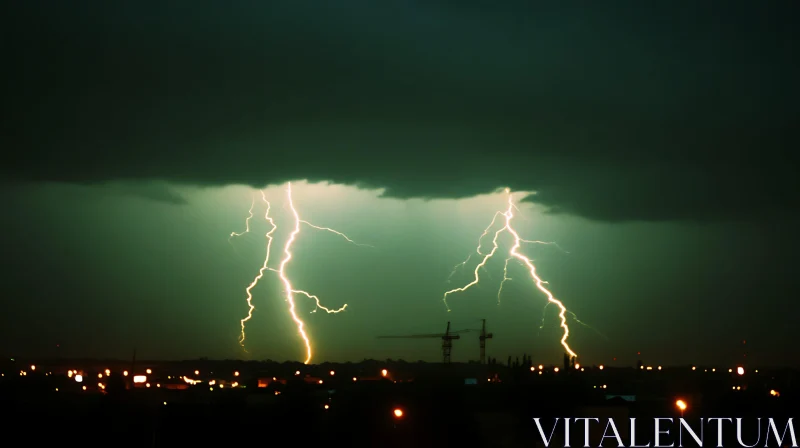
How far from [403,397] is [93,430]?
1519 cm

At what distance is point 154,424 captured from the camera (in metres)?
37.7

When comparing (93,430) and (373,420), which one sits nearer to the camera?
(93,430)

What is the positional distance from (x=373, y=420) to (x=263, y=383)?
2137 inches

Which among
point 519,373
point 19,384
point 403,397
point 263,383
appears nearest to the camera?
point 403,397

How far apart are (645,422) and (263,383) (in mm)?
60306

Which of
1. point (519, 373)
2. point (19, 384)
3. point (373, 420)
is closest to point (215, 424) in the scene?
point (373, 420)

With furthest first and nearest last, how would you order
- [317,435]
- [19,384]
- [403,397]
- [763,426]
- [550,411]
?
[19,384]
[403,397]
[550,411]
[317,435]
[763,426]

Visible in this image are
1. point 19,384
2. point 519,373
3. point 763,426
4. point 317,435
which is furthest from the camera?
point 519,373

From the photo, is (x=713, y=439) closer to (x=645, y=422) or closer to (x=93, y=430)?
(x=645, y=422)

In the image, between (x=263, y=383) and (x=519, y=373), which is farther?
(x=263, y=383)

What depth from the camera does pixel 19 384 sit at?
2330 inches

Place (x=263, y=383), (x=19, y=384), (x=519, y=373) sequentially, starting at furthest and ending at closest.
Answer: (x=263, y=383) < (x=519, y=373) < (x=19, y=384)

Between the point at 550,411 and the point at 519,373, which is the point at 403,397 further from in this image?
the point at 519,373

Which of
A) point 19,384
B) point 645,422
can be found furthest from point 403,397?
point 19,384
